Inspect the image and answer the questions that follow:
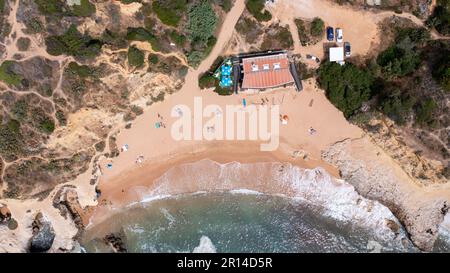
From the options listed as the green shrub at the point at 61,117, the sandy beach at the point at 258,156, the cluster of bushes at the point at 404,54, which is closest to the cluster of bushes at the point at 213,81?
the sandy beach at the point at 258,156

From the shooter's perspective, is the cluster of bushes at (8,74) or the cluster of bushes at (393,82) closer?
the cluster of bushes at (8,74)

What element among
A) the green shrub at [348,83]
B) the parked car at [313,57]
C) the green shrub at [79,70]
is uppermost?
the parked car at [313,57]

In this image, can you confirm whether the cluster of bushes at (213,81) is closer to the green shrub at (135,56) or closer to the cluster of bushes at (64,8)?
the green shrub at (135,56)

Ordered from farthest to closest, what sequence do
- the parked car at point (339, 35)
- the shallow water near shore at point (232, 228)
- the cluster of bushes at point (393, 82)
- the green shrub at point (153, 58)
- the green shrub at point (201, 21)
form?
1. the shallow water near shore at point (232, 228)
2. the parked car at point (339, 35)
3. the green shrub at point (153, 58)
4. the green shrub at point (201, 21)
5. the cluster of bushes at point (393, 82)

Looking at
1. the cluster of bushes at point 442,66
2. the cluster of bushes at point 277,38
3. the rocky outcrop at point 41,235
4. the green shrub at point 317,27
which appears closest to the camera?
the cluster of bushes at point 442,66

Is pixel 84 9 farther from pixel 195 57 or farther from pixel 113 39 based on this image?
pixel 195 57

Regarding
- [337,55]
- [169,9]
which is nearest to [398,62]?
[337,55]
